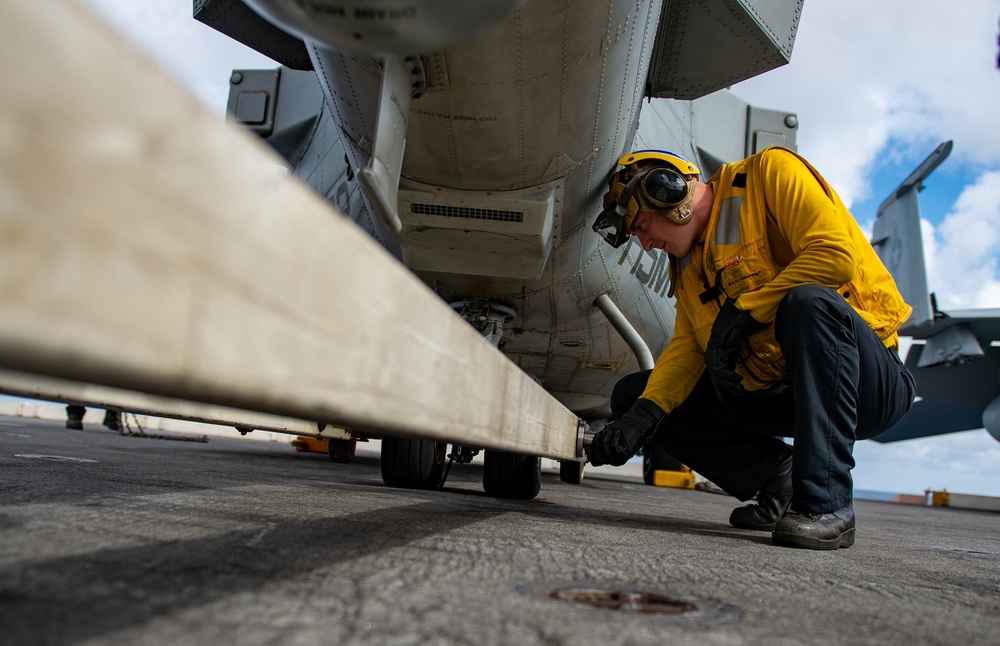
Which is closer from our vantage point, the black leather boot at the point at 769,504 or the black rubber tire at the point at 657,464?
the black leather boot at the point at 769,504

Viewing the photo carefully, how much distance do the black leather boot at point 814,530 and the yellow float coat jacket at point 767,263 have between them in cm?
59

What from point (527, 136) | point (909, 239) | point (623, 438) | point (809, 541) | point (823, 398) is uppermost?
point (909, 239)

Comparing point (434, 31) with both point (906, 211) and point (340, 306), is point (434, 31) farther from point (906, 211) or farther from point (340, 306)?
point (906, 211)

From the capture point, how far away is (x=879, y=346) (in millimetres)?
2344

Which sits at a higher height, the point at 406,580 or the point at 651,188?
the point at 651,188

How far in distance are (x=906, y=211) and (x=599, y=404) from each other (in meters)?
11.0

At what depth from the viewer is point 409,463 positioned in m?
3.20

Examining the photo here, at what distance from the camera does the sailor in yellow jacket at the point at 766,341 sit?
2146 millimetres

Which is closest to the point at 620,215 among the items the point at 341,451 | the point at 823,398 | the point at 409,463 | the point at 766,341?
the point at 766,341

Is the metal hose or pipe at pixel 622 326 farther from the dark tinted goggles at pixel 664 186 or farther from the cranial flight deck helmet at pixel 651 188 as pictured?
the dark tinted goggles at pixel 664 186

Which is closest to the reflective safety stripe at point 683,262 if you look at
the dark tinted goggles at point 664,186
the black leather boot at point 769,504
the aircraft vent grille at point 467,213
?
the dark tinted goggles at point 664,186

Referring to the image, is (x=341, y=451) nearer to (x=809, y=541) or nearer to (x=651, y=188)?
(x=651, y=188)

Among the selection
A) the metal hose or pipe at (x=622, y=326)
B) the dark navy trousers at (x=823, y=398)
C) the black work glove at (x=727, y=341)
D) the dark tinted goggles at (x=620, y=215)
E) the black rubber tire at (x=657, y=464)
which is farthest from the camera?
the black rubber tire at (x=657, y=464)

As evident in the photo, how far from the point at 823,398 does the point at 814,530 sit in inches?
15.5
